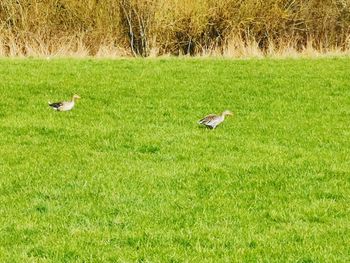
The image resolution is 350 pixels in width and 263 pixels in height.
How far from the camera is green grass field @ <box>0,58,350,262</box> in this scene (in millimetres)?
8820

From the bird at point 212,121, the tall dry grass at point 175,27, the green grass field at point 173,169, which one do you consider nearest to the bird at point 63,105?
the green grass field at point 173,169

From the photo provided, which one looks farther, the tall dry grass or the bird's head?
the tall dry grass

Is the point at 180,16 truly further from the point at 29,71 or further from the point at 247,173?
the point at 247,173

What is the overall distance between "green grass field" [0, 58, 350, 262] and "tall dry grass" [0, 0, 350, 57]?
28.1ft

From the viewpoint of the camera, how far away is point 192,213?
9953mm

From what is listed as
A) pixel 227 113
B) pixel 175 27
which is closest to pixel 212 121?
pixel 227 113

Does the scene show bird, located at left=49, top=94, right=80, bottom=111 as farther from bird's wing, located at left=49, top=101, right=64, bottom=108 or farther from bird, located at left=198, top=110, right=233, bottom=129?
bird, located at left=198, top=110, right=233, bottom=129

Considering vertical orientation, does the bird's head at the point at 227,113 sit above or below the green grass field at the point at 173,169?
above

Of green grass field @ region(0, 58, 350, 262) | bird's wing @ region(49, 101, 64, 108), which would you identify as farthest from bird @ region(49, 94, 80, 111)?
green grass field @ region(0, 58, 350, 262)

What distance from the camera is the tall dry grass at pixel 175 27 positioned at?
30.0 m

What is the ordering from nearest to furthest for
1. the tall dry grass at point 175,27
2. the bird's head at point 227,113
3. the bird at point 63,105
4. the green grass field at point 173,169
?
the green grass field at point 173,169, the bird's head at point 227,113, the bird at point 63,105, the tall dry grass at point 175,27

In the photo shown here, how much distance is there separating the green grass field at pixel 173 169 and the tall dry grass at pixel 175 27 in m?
8.55

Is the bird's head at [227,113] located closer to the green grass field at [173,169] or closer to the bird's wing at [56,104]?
the green grass field at [173,169]

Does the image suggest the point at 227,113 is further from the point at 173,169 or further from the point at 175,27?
the point at 175,27
